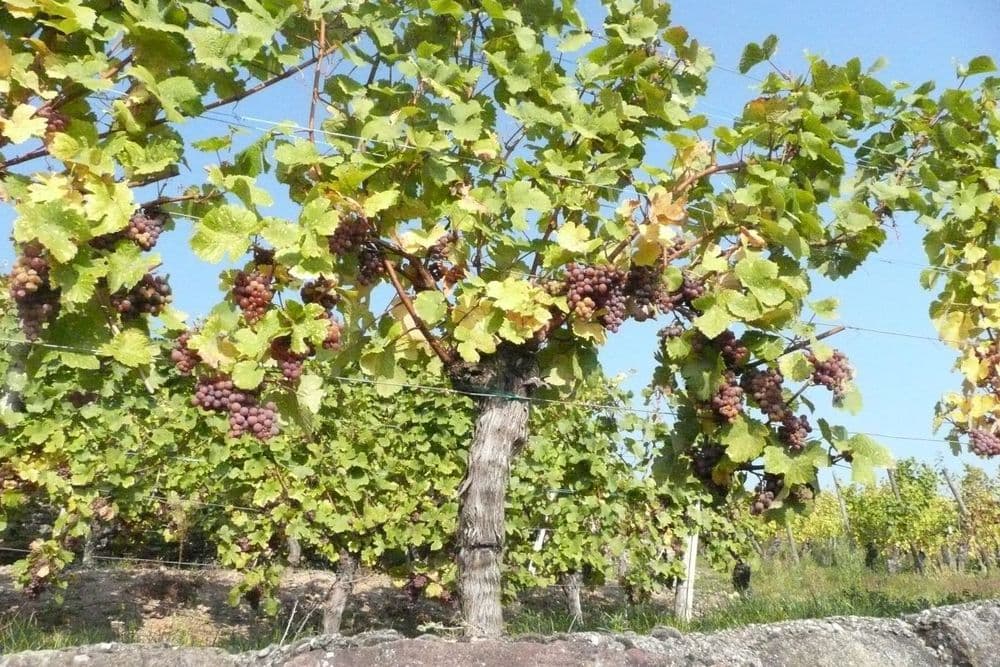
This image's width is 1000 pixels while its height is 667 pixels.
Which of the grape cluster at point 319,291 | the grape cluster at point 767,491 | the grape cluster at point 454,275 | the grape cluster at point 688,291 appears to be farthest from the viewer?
the grape cluster at point 767,491

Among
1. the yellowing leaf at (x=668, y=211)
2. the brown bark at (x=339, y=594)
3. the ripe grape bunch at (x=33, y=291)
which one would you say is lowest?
the brown bark at (x=339, y=594)

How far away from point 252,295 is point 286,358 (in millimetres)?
214

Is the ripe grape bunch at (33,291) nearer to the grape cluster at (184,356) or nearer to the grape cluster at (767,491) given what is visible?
A: the grape cluster at (184,356)

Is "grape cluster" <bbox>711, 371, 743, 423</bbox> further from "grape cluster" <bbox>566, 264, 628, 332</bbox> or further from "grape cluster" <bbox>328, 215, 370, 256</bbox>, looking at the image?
"grape cluster" <bbox>328, 215, 370, 256</bbox>

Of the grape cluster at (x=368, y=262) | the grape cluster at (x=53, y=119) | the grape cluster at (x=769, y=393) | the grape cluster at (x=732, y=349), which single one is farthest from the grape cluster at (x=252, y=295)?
the grape cluster at (x=769, y=393)

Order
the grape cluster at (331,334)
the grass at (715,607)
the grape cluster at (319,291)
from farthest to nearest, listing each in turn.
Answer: the grass at (715,607), the grape cluster at (319,291), the grape cluster at (331,334)

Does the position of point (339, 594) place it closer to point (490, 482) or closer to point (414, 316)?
point (490, 482)

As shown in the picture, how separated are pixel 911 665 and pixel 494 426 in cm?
169

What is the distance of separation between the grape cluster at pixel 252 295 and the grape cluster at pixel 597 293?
3.31 ft

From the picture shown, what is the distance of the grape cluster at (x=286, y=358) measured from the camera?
258cm

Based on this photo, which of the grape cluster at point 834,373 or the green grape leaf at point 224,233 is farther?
the grape cluster at point 834,373

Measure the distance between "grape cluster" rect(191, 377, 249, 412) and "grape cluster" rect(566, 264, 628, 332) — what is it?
1128 millimetres

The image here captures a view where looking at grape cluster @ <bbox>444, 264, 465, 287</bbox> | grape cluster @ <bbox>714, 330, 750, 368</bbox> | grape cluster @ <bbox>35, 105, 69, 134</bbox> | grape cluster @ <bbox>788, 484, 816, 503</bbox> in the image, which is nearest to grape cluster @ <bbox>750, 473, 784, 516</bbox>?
grape cluster @ <bbox>788, 484, 816, 503</bbox>

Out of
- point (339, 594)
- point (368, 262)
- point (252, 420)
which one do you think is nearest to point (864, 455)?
point (368, 262)
